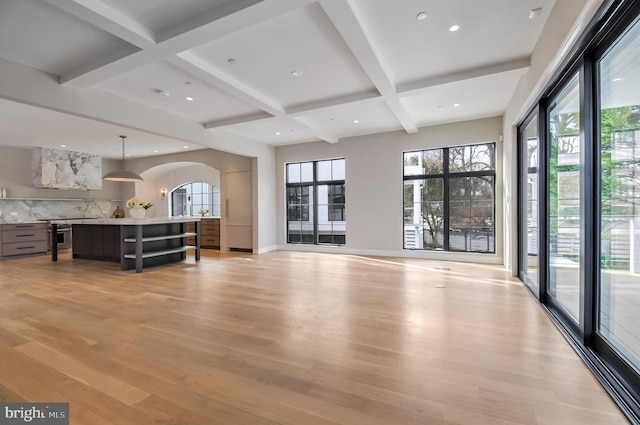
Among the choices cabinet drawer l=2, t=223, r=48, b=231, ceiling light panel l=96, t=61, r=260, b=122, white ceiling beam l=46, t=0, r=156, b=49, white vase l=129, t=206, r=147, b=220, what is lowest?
cabinet drawer l=2, t=223, r=48, b=231

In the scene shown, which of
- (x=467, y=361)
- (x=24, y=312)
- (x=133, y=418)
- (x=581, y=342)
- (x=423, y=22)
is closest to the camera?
(x=133, y=418)

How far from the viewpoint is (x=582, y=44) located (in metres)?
2.21

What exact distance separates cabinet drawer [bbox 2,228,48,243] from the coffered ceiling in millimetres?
2763

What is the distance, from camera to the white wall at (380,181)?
6.43 meters

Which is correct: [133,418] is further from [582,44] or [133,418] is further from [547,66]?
[547,66]

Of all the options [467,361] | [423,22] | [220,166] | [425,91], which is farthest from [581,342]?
[220,166]

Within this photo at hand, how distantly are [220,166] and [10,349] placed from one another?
6581 mm

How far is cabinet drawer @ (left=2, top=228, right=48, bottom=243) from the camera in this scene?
693 centimetres

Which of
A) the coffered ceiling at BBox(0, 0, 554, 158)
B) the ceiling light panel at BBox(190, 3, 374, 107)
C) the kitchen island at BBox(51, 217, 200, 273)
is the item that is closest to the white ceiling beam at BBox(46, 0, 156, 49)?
the coffered ceiling at BBox(0, 0, 554, 158)

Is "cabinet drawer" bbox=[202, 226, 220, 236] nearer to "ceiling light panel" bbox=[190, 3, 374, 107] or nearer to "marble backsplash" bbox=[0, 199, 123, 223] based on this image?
"marble backsplash" bbox=[0, 199, 123, 223]

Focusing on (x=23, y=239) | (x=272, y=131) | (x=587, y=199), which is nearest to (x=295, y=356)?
(x=587, y=199)

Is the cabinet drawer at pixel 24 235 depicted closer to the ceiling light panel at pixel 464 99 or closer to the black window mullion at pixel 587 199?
the ceiling light panel at pixel 464 99

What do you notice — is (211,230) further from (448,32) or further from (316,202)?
(448,32)

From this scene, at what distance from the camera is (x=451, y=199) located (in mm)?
6480
